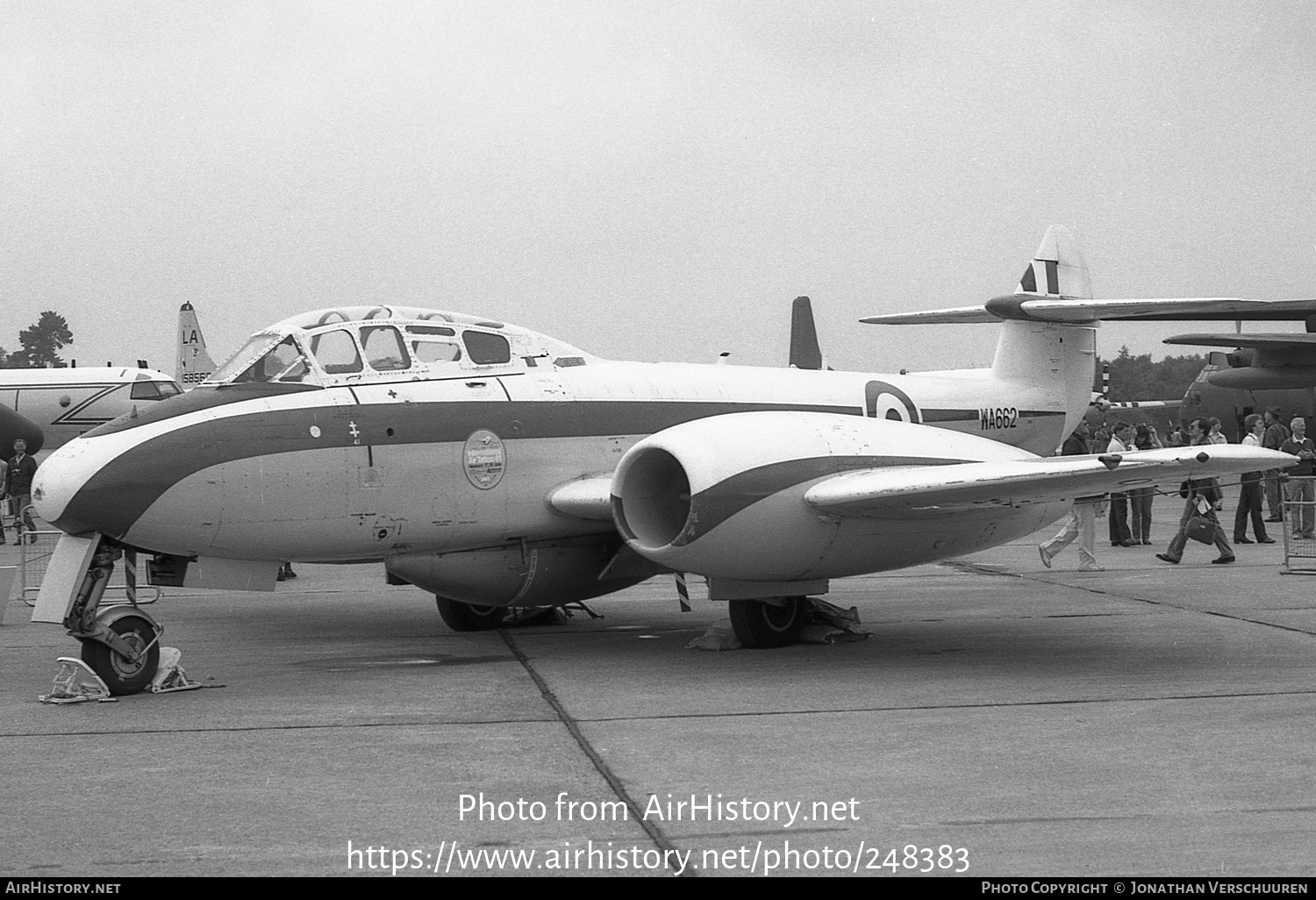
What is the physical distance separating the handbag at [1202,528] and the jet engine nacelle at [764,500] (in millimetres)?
6866

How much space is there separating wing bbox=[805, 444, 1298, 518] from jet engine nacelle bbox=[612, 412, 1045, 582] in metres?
0.17

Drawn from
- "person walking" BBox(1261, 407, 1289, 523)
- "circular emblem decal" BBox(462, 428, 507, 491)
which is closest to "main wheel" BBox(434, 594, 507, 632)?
"circular emblem decal" BBox(462, 428, 507, 491)

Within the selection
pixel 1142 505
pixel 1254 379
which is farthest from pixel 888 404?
pixel 1254 379

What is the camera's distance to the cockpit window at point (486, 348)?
1020cm

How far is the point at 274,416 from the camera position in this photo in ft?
29.7

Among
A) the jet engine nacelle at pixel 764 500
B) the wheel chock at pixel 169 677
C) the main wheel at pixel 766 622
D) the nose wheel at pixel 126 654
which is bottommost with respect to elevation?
the main wheel at pixel 766 622

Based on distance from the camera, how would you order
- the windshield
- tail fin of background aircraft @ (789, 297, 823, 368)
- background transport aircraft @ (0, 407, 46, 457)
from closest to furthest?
1. the windshield
2. background transport aircraft @ (0, 407, 46, 457)
3. tail fin of background aircraft @ (789, 297, 823, 368)

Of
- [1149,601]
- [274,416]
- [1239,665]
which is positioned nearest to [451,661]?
[274,416]

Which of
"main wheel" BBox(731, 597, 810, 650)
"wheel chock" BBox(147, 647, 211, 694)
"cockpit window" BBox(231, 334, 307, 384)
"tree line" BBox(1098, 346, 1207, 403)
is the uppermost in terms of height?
"cockpit window" BBox(231, 334, 307, 384)

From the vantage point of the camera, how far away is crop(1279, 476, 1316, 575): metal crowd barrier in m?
14.8

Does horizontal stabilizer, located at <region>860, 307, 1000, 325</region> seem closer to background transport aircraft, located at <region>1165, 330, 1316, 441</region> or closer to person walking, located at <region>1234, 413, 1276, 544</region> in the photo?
person walking, located at <region>1234, 413, 1276, 544</region>

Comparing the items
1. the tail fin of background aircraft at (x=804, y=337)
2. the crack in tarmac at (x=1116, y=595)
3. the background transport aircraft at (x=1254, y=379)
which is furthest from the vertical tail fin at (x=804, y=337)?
the crack in tarmac at (x=1116, y=595)

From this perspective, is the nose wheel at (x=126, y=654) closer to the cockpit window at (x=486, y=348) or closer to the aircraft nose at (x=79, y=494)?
the aircraft nose at (x=79, y=494)

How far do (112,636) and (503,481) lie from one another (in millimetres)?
2714
